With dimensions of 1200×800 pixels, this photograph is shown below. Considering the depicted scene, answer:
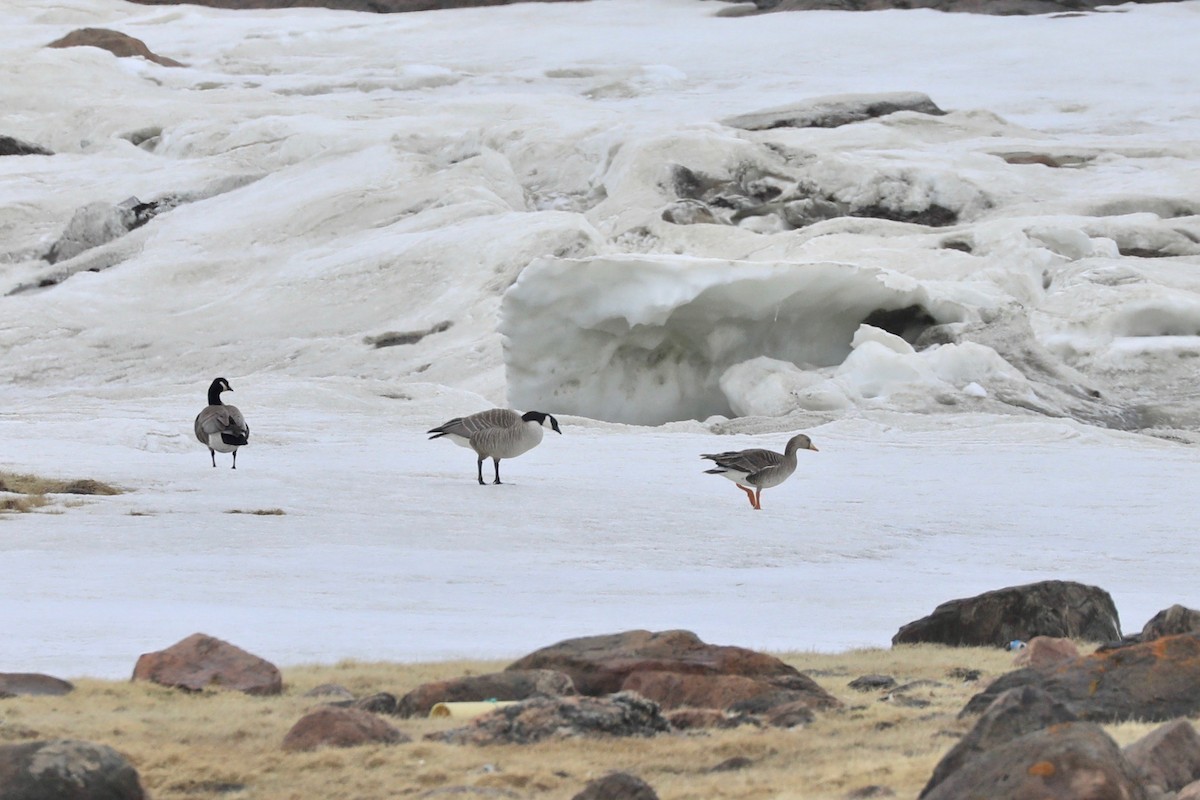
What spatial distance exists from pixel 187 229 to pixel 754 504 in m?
23.2

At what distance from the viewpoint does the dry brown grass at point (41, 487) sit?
14.6m

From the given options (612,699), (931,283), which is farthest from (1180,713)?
(931,283)

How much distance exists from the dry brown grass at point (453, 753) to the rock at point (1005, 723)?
0.35 meters

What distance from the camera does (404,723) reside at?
23.5 ft

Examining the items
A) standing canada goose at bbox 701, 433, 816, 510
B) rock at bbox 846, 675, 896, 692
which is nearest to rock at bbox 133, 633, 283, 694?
rock at bbox 846, 675, 896, 692

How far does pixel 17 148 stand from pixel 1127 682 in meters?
41.7

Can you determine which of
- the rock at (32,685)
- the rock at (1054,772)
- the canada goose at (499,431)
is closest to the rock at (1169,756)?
the rock at (1054,772)

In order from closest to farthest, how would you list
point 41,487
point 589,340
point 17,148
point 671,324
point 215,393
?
1. point 41,487
2. point 215,393
3. point 589,340
4. point 671,324
5. point 17,148

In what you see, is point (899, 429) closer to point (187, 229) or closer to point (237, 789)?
point (237, 789)

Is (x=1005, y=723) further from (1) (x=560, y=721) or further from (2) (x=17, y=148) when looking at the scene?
(2) (x=17, y=148)

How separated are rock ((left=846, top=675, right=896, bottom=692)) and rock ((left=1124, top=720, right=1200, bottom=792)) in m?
2.62

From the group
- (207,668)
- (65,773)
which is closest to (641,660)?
(207,668)

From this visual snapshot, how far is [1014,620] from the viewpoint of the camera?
10031 millimetres

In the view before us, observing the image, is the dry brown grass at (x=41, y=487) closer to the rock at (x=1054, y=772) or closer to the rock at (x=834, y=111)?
the rock at (x=1054, y=772)
